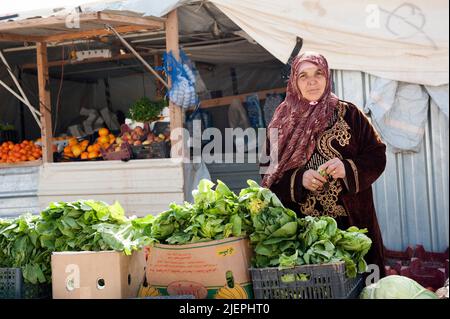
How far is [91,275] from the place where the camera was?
9.57 feet

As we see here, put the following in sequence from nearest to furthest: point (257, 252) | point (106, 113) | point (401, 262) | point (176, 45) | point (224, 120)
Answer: point (257, 252) → point (401, 262) → point (176, 45) → point (224, 120) → point (106, 113)

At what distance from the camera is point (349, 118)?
3422 millimetres

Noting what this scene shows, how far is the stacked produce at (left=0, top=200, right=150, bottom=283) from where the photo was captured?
3031 millimetres

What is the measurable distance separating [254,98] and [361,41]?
133 inches

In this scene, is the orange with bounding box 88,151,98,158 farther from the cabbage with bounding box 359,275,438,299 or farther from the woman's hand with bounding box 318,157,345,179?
the cabbage with bounding box 359,275,438,299

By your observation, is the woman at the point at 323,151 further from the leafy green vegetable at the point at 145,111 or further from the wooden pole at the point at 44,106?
the wooden pole at the point at 44,106

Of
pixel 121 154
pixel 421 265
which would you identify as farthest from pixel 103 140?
pixel 421 265

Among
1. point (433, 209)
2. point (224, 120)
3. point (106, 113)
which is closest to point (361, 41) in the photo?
point (433, 209)

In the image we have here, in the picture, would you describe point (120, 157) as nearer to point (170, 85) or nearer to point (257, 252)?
point (170, 85)

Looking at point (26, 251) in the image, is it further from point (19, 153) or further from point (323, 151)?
point (19, 153)

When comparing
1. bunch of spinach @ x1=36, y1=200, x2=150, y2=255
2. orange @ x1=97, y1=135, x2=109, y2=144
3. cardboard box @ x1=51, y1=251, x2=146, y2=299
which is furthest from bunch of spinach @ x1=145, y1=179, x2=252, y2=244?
orange @ x1=97, y1=135, x2=109, y2=144

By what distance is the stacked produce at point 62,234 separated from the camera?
3.03 meters

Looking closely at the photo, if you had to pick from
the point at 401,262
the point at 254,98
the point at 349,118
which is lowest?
the point at 401,262

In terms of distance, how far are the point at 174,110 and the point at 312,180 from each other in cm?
365
